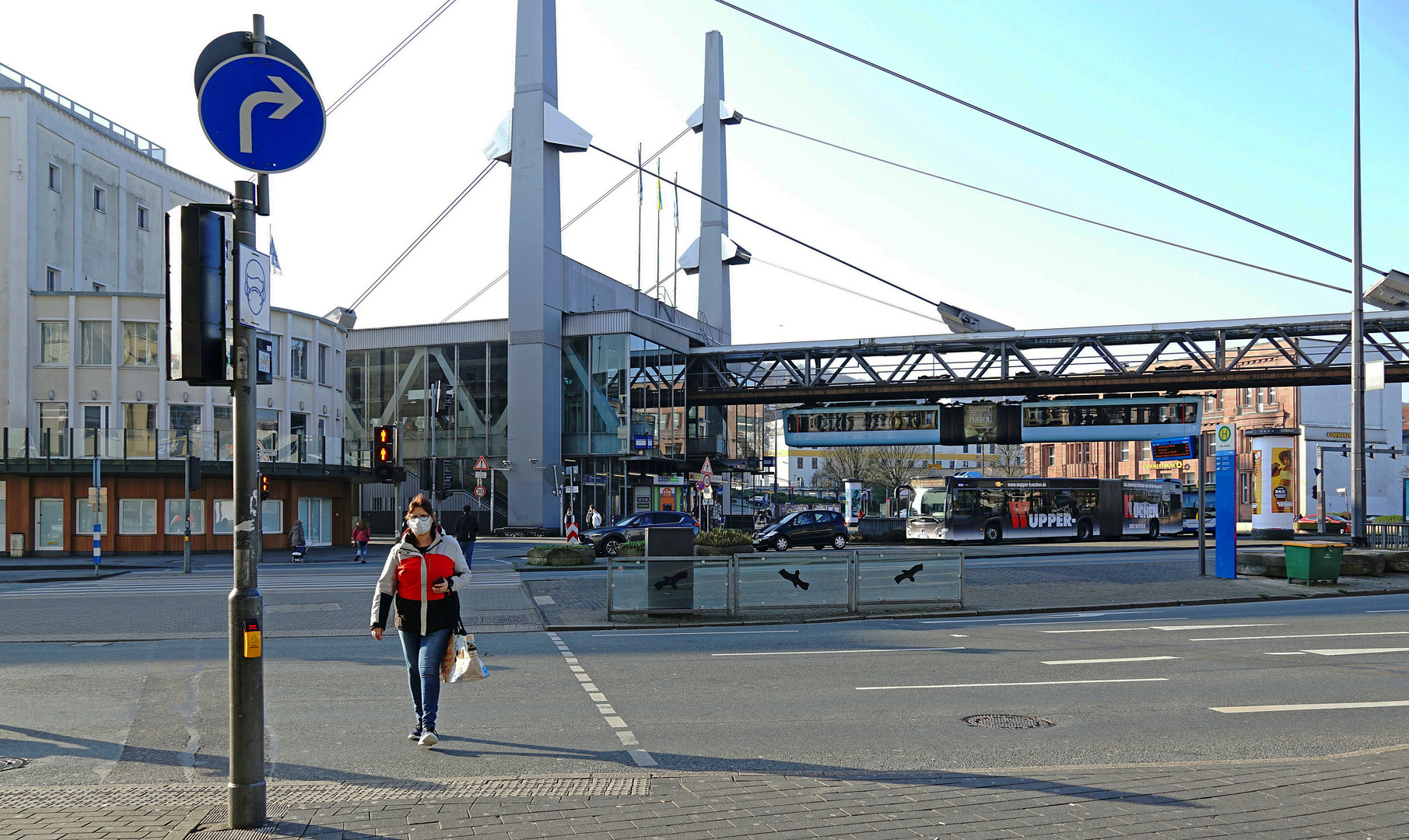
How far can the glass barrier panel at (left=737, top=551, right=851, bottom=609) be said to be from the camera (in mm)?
17500

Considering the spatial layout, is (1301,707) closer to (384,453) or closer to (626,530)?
(384,453)

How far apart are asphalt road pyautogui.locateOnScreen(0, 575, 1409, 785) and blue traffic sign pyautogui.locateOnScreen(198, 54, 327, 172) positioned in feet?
13.1

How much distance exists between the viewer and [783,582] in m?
17.7

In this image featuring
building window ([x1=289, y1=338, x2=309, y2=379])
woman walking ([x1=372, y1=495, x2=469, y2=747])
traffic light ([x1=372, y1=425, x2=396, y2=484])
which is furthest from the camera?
building window ([x1=289, y1=338, x2=309, y2=379])

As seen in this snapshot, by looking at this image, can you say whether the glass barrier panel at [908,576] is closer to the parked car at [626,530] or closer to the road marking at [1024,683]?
the road marking at [1024,683]

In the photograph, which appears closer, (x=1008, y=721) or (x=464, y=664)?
Answer: (x=464, y=664)

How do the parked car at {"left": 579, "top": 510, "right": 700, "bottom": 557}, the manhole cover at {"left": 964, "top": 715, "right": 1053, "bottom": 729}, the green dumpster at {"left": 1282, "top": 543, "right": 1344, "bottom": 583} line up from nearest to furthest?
the manhole cover at {"left": 964, "top": 715, "right": 1053, "bottom": 729}
the green dumpster at {"left": 1282, "top": 543, "right": 1344, "bottom": 583}
the parked car at {"left": 579, "top": 510, "right": 700, "bottom": 557}

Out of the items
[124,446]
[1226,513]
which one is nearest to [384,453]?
[124,446]

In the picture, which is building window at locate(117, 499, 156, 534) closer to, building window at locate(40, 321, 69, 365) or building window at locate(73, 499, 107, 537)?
building window at locate(73, 499, 107, 537)

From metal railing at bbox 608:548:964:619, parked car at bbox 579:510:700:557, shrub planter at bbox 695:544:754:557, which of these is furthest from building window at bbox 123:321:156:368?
metal railing at bbox 608:548:964:619

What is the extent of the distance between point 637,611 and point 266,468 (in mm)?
26772

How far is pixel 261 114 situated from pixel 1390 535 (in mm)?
31452

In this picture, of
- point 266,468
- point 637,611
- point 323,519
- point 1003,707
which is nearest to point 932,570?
point 637,611

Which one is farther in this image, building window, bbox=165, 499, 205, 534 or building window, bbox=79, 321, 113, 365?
building window, bbox=79, 321, 113, 365
